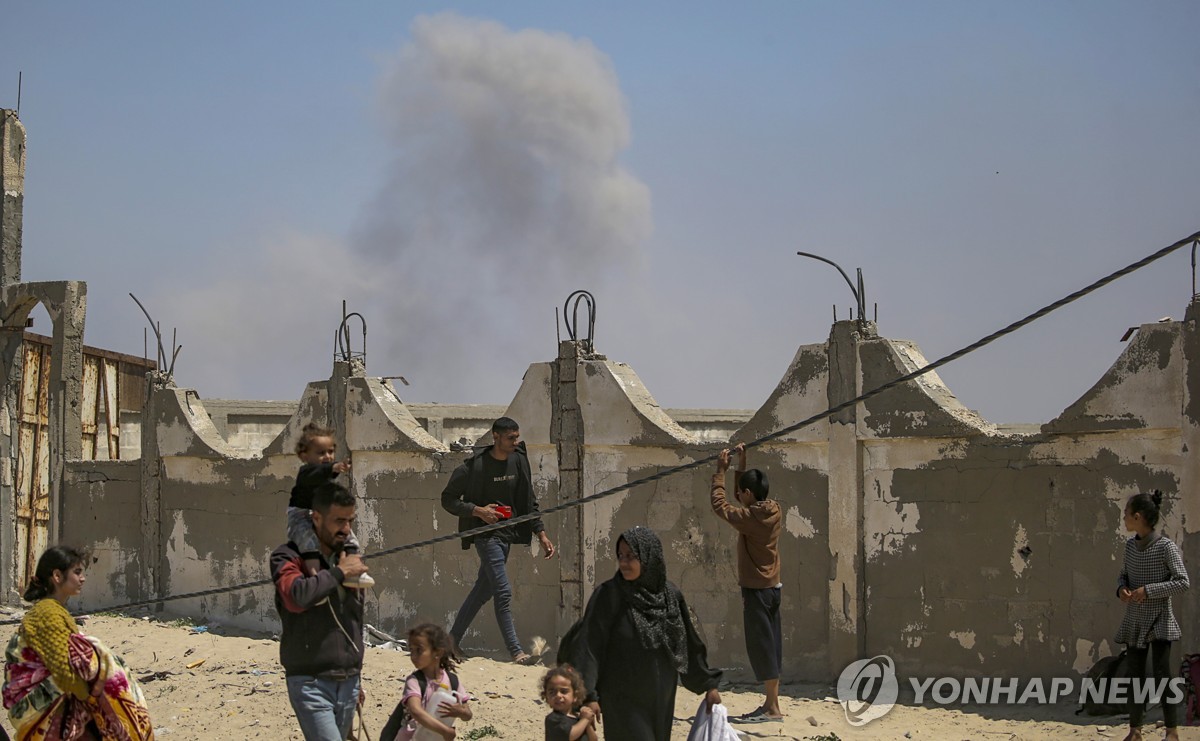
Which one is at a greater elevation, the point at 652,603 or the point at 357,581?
the point at 357,581

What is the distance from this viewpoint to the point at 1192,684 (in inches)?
271

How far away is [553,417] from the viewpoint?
10.3 metres

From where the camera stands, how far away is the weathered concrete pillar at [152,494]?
13305mm

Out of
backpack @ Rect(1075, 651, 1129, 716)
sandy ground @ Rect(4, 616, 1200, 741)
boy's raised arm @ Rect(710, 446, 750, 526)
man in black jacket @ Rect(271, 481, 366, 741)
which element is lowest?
sandy ground @ Rect(4, 616, 1200, 741)

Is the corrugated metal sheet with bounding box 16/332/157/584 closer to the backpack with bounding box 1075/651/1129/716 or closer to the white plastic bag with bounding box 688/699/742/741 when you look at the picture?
the white plastic bag with bounding box 688/699/742/741

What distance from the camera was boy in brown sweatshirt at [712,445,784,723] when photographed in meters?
7.75

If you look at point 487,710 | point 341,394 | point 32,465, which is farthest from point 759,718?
point 32,465

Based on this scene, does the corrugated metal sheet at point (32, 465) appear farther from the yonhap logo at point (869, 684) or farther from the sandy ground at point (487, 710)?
the yonhap logo at point (869, 684)

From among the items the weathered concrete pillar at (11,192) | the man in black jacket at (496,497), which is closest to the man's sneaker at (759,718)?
the man in black jacket at (496,497)

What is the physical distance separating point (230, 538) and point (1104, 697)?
844 centimetres

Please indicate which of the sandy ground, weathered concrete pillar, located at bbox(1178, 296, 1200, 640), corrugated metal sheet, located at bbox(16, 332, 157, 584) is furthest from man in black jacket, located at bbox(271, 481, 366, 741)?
corrugated metal sheet, located at bbox(16, 332, 157, 584)

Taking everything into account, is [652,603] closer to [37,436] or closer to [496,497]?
[496,497]

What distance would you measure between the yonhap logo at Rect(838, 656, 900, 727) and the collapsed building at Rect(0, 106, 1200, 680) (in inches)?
3.3

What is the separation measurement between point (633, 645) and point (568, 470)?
4878 mm
